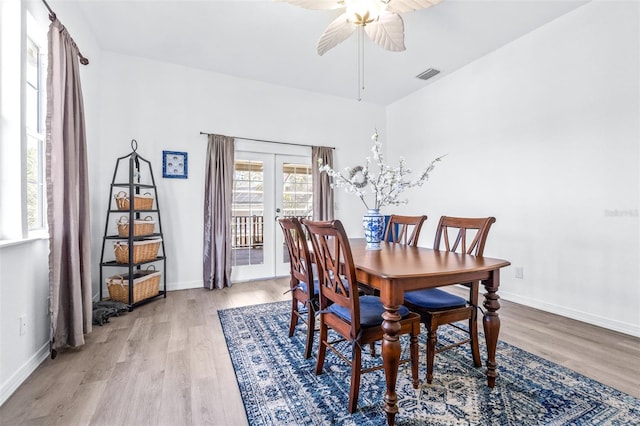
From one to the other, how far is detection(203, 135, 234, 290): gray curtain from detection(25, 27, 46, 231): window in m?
1.81

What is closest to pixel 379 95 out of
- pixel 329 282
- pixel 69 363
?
pixel 329 282

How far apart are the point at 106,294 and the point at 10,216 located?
2015 mm

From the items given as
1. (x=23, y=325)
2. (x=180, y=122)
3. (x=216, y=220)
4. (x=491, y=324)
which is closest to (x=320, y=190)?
(x=216, y=220)

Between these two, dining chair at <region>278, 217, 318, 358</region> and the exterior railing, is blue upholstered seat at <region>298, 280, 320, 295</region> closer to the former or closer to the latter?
dining chair at <region>278, 217, 318, 358</region>

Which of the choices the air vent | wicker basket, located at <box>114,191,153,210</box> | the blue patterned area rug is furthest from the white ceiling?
the blue patterned area rug

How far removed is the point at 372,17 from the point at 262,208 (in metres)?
3.05

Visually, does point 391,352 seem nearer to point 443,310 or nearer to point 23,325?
point 443,310

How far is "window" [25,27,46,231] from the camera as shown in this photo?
7.46 ft

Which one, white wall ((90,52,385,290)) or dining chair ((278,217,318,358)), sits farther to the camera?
white wall ((90,52,385,290))

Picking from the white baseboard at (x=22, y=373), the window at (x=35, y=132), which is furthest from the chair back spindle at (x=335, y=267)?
the window at (x=35, y=132)

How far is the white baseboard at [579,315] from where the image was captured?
2625mm

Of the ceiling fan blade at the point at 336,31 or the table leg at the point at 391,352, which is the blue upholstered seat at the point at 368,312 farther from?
the ceiling fan blade at the point at 336,31

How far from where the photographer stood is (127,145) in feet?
12.4

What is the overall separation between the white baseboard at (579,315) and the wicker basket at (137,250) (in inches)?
165
